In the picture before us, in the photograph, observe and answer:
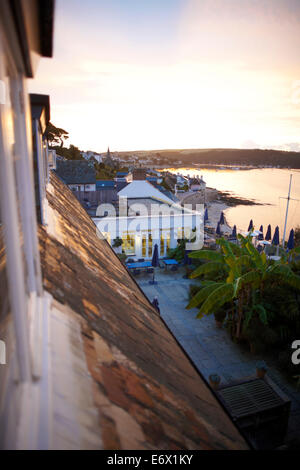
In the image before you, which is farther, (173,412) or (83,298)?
(83,298)

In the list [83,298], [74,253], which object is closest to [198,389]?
[83,298]

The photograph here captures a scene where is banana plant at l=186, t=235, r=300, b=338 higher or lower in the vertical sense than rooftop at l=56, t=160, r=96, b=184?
lower

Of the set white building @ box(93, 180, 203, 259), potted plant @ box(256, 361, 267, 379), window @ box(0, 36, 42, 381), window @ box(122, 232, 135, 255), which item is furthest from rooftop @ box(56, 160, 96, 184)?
window @ box(0, 36, 42, 381)

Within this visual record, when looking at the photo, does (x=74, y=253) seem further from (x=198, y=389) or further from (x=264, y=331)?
(x=264, y=331)

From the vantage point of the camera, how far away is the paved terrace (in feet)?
31.7

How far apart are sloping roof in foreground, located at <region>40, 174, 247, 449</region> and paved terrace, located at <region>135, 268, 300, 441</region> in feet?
22.7

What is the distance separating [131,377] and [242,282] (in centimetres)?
943

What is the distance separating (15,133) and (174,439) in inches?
80.1

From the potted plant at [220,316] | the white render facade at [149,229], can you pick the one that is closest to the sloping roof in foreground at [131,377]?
the potted plant at [220,316]

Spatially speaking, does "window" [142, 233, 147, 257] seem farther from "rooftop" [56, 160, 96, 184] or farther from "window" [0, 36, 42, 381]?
"rooftop" [56, 160, 96, 184]

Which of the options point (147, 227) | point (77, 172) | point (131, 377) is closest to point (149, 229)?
point (147, 227)

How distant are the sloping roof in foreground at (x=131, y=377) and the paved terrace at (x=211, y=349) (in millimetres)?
6933

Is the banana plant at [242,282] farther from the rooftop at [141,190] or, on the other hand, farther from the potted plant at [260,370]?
the rooftop at [141,190]

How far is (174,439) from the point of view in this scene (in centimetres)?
180
